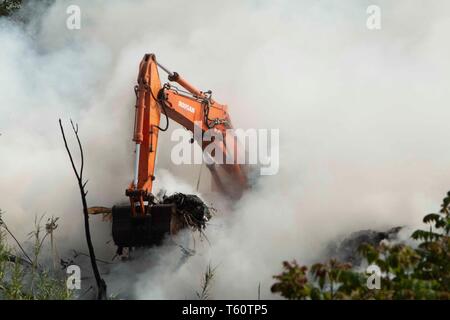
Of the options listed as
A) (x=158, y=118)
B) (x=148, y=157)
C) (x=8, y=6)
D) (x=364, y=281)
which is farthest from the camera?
(x=8, y=6)

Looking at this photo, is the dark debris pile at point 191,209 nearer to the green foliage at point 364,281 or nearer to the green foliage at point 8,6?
the green foliage at point 364,281

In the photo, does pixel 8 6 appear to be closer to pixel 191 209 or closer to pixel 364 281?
pixel 191 209

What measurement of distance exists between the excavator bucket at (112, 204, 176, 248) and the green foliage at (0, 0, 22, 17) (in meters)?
18.9

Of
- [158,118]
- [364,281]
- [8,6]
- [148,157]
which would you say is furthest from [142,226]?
[8,6]

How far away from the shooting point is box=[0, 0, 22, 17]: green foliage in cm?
2880

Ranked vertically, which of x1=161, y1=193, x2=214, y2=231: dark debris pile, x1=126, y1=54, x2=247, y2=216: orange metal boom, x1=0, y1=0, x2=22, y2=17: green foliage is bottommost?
x1=161, y1=193, x2=214, y2=231: dark debris pile

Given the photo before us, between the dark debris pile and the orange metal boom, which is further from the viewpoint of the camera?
the dark debris pile

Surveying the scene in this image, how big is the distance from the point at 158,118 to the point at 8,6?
18.5 m

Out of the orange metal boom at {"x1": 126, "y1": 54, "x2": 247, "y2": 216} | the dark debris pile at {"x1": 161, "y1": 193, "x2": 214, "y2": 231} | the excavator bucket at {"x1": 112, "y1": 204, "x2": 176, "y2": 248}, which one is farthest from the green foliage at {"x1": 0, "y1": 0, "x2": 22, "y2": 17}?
the excavator bucket at {"x1": 112, "y1": 204, "x2": 176, "y2": 248}

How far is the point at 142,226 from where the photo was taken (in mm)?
12289

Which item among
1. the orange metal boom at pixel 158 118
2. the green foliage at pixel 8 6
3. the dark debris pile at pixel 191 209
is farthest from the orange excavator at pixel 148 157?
the green foliage at pixel 8 6

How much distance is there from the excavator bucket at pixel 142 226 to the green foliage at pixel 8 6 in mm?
18947

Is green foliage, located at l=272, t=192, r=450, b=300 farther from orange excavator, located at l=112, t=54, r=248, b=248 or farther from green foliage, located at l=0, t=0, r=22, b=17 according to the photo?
green foliage, located at l=0, t=0, r=22, b=17
